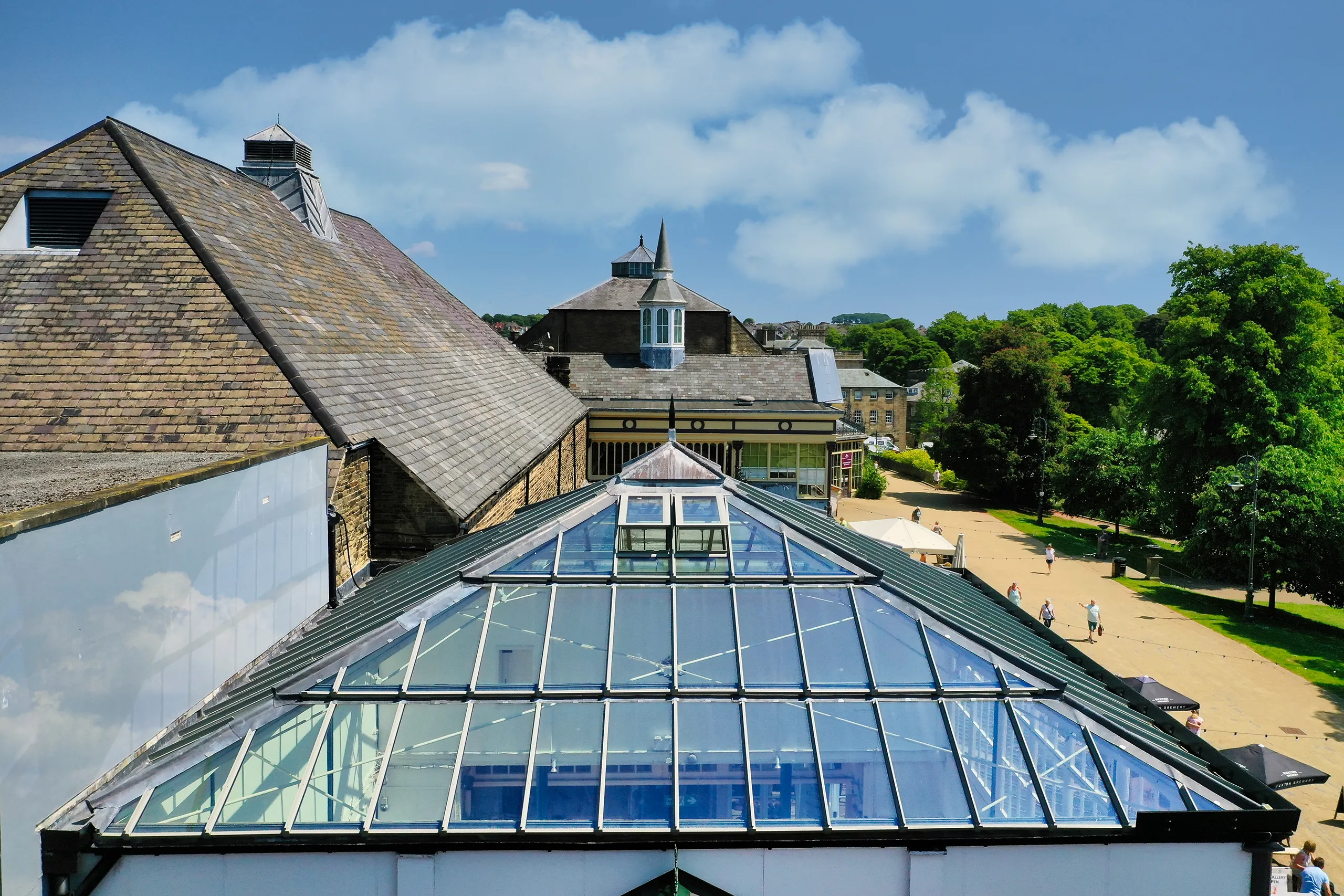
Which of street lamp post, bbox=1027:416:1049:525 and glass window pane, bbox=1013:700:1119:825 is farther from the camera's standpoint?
street lamp post, bbox=1027:416:1049:525

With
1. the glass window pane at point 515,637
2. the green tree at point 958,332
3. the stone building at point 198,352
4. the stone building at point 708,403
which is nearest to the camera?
the glass window pane at point 515,637

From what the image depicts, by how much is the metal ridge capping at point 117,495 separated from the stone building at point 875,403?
80129mm

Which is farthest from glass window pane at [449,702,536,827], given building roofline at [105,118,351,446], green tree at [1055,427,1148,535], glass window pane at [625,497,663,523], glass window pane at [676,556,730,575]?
green tree at [1055,427,1148,535]

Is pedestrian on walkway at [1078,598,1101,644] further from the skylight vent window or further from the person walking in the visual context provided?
the skylight vent window

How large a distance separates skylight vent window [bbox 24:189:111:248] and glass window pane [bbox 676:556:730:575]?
1062 centimetres

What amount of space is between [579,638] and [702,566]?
59.2 inches

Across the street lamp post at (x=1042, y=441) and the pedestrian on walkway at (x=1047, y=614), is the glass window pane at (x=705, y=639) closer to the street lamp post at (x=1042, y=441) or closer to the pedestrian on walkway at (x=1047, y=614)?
the pedestrian on walkway at (x=1047, y=614)

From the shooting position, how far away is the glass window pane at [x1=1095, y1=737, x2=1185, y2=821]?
698 centimetres

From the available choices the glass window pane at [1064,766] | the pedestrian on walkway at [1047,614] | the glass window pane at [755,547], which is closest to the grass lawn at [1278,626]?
the pedestrian on walkway at [1047,614]

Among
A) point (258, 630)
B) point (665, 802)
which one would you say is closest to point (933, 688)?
point (665, 802)

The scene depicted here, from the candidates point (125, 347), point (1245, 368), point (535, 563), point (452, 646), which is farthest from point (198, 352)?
point (1245, 368)

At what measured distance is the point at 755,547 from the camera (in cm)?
916

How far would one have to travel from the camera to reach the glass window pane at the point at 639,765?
6.76m

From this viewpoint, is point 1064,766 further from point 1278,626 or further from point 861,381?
point 861,381
